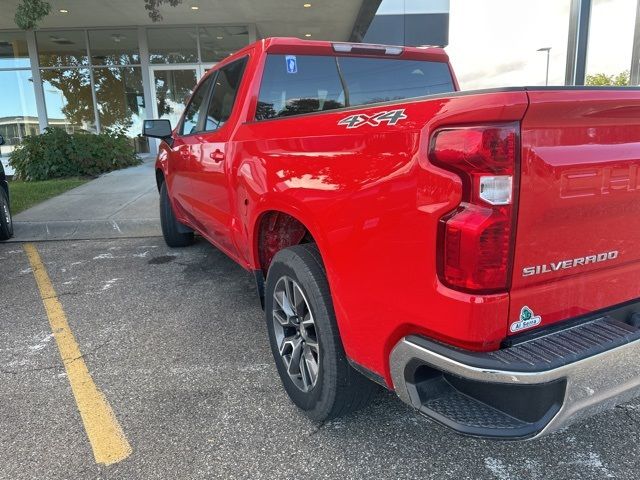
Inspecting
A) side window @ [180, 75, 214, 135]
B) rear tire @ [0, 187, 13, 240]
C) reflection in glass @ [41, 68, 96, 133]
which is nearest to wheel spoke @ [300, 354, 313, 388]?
side window @ [180, 75, 214, 135]

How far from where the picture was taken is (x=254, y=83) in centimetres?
337

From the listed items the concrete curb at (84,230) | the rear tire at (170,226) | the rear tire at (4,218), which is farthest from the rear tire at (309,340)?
the rear tire at (4,218)

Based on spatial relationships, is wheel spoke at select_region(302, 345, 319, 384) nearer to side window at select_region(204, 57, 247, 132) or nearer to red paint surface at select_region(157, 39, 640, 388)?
red paint surface at select_region(157, 39, 640, 388)

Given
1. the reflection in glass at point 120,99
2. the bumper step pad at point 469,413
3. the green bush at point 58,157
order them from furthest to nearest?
the reflection in glass at point 120,99 < the green bush at point 58,157 < the bumper step pad at point 469,413

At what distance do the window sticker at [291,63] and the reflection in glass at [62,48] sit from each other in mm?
14527

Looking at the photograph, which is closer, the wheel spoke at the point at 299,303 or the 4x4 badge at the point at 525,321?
the 4x4 badge at the point at 525,321

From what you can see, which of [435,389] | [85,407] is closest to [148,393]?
[85,407]

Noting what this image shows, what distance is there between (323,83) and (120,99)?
14.4 metres

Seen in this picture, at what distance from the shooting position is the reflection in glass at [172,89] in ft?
51.2

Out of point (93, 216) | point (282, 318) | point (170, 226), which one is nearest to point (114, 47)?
point (93, 216)

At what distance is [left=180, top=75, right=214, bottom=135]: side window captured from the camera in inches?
175

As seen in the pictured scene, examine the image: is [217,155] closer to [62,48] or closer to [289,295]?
[289,295]

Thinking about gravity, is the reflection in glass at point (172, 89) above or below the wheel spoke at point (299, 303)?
above

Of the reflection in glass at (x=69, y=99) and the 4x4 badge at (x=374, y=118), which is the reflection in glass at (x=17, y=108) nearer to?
the reflection in glass at (x=69, y=99)
